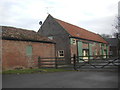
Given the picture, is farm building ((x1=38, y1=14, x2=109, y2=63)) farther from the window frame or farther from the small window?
the small window

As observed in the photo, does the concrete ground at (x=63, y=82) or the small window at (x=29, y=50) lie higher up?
the small window at (x=29, y=50)

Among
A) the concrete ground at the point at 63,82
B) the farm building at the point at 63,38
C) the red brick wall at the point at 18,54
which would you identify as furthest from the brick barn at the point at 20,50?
the farm building at the point at 63,38

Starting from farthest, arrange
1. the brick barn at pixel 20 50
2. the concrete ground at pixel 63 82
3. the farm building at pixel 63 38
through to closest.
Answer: the farm building at pixel 63 38 → the brick barn at pixel 20 50 → the concrete ground at pixel 63 82

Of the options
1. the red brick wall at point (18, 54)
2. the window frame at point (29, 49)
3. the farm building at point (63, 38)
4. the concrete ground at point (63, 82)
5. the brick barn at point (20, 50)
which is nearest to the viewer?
the concrete ground at point (63, 82)

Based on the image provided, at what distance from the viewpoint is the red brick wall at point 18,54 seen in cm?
1545

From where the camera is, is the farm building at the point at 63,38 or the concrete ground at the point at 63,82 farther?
the farm building at the point at 63,38

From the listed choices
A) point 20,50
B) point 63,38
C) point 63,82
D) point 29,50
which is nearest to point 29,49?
point 29,50

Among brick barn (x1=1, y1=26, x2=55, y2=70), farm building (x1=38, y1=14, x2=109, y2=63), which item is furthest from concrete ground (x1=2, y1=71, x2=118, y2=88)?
farm building (x1=38, y1=14, x2=109, y2=63)

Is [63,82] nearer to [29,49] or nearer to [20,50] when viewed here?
[20,50]

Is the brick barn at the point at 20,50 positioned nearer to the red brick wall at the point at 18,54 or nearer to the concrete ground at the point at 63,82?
the red brick wall at the point at 18,54

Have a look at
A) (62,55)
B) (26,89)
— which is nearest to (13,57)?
(26,89)

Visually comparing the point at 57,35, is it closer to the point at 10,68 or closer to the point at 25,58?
the point at 25,58

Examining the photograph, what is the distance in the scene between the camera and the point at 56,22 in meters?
28.8

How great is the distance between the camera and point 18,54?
1681 centimetres
